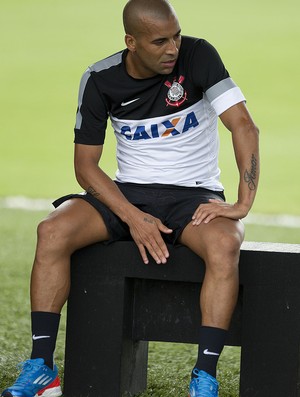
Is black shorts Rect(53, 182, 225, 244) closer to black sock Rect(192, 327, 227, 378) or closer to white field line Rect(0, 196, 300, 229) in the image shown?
black sock Rect(192, 327, 227, 378)

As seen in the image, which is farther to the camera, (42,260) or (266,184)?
(266,184)

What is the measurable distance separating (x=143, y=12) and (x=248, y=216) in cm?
514

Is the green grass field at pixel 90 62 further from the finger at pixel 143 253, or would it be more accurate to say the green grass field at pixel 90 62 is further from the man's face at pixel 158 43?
the finger at pixel 143 253

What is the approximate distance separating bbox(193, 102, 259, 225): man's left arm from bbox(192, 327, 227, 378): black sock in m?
0.31

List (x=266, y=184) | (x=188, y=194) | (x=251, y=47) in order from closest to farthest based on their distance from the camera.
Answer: (x=188, y=194) → (x=266, y=184) → (x=251, y=47)

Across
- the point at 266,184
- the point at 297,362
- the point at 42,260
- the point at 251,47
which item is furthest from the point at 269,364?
the point at 251,47

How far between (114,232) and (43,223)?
208mm

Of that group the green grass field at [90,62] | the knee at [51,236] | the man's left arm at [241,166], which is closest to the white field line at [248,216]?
the green grass field at [90,62]

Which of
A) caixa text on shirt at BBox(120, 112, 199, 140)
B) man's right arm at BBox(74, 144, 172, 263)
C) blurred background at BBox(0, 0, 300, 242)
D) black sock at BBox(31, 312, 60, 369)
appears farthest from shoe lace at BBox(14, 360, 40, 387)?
blurred background at BBox(0, 0, 300, 242)

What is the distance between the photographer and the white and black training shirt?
9.70 ft

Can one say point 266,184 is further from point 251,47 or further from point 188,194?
point 188,194

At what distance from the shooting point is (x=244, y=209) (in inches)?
110

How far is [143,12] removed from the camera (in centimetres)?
288

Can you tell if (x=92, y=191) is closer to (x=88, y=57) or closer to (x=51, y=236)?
(x=51, y=236)
